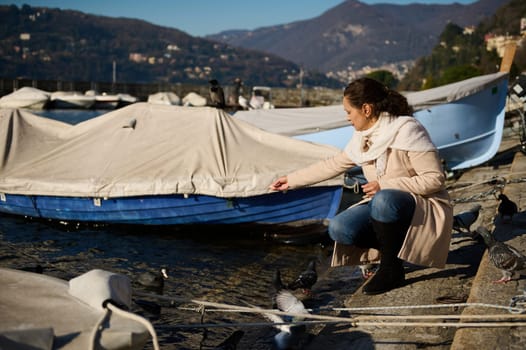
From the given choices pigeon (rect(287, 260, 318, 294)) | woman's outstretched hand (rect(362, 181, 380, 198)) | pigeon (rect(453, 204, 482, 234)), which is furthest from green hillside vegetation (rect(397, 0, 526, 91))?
woman's outstretched hand (rect(362, 181, 380, 198))

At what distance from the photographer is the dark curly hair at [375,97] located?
17.2 ft

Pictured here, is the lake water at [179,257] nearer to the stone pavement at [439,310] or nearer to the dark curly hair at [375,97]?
the stone pavement at [439,310]

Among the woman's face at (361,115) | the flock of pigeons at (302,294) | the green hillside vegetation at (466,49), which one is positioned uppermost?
the green hillside vegetation at (466,49)

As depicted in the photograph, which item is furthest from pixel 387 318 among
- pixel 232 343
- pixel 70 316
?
pixel 70 316

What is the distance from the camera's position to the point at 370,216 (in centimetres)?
534

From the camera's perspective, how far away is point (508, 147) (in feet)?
63.8

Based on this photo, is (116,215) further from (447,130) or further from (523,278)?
(447,130)

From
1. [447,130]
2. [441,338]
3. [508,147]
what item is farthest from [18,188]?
[508,147]

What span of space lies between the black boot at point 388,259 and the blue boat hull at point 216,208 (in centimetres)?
478

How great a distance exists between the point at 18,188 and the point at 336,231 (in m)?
7.58

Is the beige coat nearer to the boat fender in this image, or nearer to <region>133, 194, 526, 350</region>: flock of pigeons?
<region>133, 194, 526, 350</region>: flock of pigeons

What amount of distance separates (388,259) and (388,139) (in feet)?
3.24

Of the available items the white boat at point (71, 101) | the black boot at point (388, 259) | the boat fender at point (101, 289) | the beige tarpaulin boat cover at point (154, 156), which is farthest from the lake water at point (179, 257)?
the white boat at point (71, 101)

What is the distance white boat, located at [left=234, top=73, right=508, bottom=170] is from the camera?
15.1 m
